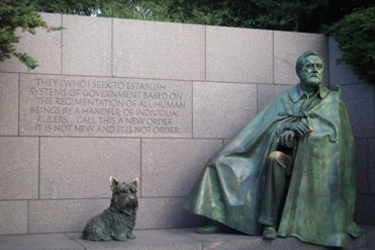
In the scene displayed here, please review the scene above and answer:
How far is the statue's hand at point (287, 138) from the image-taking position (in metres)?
7.65

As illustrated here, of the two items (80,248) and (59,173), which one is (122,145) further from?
(80,248)

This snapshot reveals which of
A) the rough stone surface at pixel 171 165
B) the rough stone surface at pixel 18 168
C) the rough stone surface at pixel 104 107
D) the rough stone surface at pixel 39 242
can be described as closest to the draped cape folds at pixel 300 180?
the rough stone surface at pixel 171 165

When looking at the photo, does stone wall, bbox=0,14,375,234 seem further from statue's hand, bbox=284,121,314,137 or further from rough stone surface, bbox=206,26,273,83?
statue's hand, bbox=284,121,314,137

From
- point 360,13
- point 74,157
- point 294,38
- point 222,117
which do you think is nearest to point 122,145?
point 74,157

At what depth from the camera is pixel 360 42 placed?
346 inches

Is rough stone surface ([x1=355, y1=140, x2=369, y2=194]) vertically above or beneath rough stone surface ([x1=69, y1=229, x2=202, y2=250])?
above

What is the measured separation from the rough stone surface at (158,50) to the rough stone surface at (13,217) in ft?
6.63

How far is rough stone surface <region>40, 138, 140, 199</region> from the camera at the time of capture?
815 cm

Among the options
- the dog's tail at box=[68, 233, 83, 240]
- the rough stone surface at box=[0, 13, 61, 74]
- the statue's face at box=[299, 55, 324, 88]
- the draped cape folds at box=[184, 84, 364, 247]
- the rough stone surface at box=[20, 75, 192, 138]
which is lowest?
the dog's tail at box=[68, 233, 83, 240]

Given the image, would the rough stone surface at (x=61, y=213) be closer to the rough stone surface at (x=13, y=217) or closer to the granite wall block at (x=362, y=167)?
the rough stone surface at (x=13, y=217)

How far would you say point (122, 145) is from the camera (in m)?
8.50

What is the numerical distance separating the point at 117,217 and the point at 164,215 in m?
1.48

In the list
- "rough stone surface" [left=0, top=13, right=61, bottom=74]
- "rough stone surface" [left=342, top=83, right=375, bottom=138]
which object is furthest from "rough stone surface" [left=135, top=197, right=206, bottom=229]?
"rough stone surface" [left=342, top=83, right=375, bottom=138]

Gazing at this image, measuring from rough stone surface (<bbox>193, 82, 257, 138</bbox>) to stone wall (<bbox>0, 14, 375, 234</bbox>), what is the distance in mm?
13
